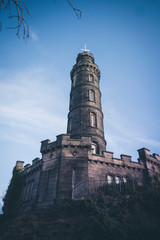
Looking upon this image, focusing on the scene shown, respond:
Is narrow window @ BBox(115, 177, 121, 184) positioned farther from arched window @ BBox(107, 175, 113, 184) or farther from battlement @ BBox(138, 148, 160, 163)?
battlement @ BBox(138, 148, 160, 163)

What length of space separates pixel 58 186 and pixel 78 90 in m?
13.6

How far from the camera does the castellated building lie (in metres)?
13.2

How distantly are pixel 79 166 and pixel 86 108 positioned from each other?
8.45 metres

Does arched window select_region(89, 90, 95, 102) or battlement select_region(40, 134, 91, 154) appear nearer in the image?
battlement select_region(40, 134, 91, 154)

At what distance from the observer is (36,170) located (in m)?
16.2

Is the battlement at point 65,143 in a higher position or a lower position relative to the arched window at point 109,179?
higher

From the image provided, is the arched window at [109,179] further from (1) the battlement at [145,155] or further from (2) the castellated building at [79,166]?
(1) the battlement at [145,155]

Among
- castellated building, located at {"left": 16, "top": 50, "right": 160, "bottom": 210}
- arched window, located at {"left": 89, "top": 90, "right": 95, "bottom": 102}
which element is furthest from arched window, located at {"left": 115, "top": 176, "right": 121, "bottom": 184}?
arched window, located at {"left": 89, "top": 90, "right": 95, "bottom": 102}

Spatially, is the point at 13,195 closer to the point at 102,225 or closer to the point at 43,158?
the point at 43,158

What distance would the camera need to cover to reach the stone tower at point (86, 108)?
18653 mm

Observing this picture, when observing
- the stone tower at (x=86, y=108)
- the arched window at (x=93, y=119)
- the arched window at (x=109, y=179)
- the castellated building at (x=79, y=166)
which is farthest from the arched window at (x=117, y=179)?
the arched window at (x=93, y=119)

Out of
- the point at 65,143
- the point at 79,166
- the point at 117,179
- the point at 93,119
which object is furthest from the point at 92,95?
the point at 117,179

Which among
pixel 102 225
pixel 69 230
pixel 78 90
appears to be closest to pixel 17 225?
pixel 69 230

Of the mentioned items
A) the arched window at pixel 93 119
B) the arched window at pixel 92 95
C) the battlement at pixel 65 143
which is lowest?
the battlement at pixel 65 143
